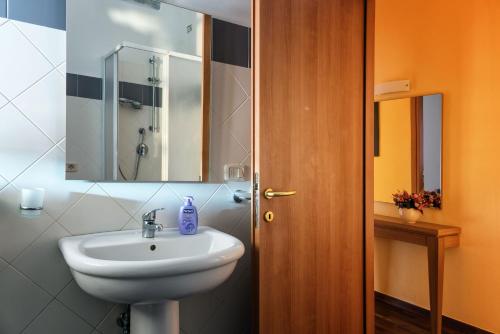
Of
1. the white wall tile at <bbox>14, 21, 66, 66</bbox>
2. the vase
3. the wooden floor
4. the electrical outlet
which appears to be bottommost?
the wooden floor

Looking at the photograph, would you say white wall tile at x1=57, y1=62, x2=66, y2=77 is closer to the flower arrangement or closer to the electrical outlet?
the electrical outlet

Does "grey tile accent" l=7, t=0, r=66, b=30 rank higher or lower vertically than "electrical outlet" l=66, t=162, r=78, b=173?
higher

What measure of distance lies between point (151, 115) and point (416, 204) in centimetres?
183

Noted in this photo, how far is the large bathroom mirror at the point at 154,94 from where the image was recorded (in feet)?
4.24

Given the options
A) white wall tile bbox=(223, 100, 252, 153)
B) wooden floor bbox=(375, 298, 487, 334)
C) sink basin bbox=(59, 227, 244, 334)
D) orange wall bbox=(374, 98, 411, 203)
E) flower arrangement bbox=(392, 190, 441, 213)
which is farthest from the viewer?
orange wall bbox=(374, 98, 411, 203)

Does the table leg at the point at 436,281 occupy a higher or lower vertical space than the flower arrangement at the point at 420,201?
lower

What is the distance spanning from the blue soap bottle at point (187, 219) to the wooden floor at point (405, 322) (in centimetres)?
158

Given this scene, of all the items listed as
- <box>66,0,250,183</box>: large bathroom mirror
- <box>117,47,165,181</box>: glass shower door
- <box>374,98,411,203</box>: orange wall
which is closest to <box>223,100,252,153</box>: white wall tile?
<box>66,0,250,183</box>: large bathroom mirror

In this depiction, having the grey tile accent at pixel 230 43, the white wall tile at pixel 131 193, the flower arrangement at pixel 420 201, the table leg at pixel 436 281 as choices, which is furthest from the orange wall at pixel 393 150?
the white wall tile at pixel 131 193

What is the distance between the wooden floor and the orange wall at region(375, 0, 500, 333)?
6 centimetres

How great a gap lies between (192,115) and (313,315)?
39.4 inches

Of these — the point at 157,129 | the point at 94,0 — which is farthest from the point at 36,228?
the point at 94,0

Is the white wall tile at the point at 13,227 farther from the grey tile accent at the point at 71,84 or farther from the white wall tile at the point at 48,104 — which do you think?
the grey tile accent at the point at 71,84

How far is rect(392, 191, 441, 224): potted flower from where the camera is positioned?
2.34m
